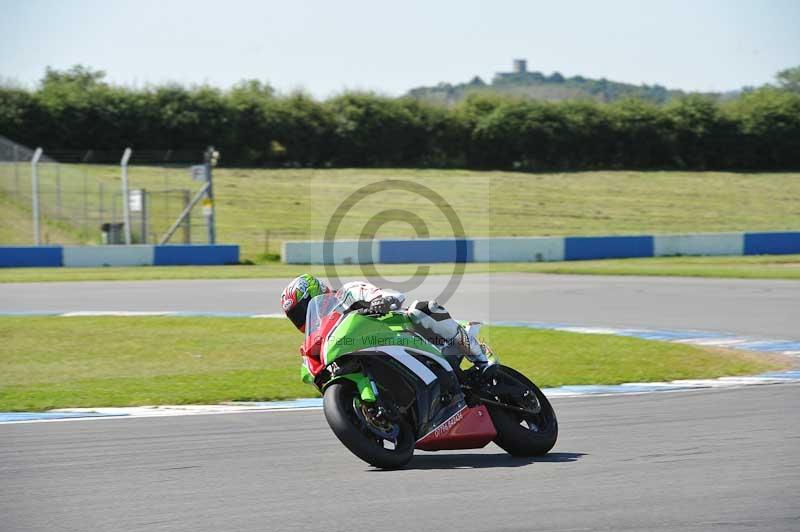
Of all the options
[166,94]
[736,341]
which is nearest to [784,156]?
[166,94]

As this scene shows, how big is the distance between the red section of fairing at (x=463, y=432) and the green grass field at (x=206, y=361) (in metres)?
3.59

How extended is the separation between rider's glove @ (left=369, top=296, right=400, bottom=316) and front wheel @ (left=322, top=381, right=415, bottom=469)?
1.51ft

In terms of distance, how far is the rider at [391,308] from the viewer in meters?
6.32

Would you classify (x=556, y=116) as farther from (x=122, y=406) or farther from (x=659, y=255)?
(x=122, y=406)

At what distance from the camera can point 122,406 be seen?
30.8ft

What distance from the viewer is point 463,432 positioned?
6574 mm

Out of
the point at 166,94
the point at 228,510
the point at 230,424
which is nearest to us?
the point at 228,510

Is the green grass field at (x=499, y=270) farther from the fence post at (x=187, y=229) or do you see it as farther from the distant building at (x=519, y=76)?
the distant building at (x=519, y=76)

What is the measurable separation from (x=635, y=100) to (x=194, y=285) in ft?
116

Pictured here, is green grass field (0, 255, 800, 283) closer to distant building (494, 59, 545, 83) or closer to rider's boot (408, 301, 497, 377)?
rider's boot (408, 301, 497, 377)

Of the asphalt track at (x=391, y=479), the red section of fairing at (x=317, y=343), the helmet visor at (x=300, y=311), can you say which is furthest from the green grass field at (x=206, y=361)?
the red section of fairing at (x=317, y=343)

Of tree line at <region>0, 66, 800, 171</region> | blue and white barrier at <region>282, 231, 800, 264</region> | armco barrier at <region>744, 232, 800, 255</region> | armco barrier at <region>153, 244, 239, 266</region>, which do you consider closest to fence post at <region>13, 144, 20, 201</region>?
armco barrier at <region>153, 244, 239, 266</region>

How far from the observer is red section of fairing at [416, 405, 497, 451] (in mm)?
6527

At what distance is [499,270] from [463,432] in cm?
2005
